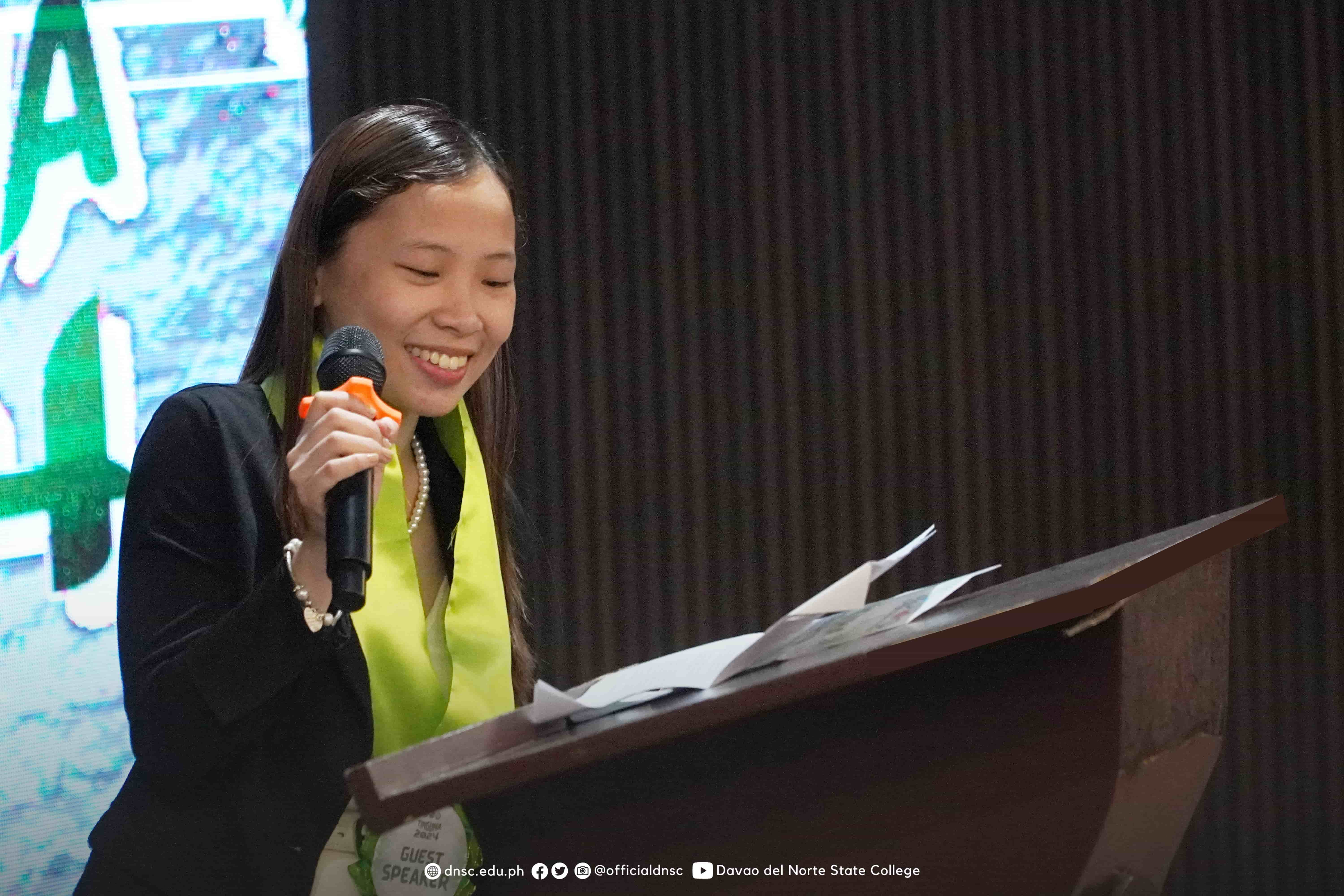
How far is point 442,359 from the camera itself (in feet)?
4.25

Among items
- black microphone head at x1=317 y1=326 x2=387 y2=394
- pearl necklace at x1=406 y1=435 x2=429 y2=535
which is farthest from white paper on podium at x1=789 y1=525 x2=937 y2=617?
pearl necklace at x1=406 y1=435 x2=429 y2=535

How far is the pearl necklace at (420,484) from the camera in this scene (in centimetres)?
140

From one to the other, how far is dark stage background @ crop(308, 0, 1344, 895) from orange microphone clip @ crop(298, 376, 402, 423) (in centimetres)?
162

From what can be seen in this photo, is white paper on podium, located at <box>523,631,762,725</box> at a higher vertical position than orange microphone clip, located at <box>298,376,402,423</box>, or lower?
lower

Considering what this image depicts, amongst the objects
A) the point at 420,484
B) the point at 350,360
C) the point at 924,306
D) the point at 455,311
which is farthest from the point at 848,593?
the point at 924,306

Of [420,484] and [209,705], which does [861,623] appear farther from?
[420,484]

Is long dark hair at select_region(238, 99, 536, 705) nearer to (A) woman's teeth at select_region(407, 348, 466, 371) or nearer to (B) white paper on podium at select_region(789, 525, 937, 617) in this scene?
(A) woman's teeth at select_region(407, 348, 466, 371)

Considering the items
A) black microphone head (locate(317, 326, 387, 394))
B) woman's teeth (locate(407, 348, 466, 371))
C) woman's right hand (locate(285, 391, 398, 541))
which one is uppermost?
black microphone head (locate(317, 326, 387, 394))

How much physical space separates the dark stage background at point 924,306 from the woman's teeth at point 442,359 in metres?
1.23

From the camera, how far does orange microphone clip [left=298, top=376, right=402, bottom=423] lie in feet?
3.01

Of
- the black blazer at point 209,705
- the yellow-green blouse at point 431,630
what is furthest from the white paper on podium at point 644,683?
the yellow-green blouse at point 431,630

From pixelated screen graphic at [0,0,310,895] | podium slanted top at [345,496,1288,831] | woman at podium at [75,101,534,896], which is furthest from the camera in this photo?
pixelated screen graphic at [0,0,310,895]

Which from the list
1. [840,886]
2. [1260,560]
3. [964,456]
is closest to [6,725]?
[964,456]

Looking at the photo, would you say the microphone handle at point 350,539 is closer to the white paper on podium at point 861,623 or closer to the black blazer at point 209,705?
the black blazer at point 209,705
